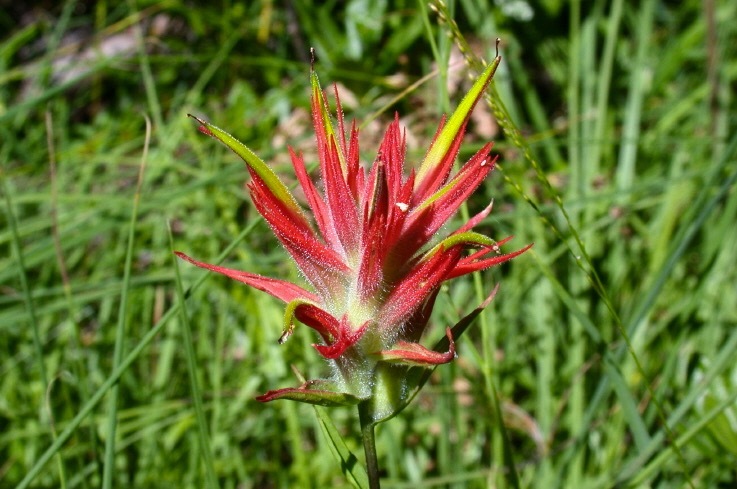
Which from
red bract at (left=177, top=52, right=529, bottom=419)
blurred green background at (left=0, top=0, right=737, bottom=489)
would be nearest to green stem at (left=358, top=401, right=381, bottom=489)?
red bract at (left=177, top=52, right=529, bottom=419)

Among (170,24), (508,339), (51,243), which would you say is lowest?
(508,339)

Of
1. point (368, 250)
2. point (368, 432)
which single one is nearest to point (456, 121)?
point (368, 250)

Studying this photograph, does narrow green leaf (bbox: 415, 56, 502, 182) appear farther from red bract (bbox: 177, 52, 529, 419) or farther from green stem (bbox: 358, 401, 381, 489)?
green stem (bbox: 358, 401, 381, 489)

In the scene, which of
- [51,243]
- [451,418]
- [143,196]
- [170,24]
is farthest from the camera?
[170,24]

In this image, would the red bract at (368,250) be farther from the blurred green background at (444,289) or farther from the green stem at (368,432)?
the blurred green background at (444,289)

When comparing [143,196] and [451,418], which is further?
[143,196]

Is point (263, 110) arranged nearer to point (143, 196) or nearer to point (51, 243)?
point (143, 196)

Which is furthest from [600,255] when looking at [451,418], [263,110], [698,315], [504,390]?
[263,110]
